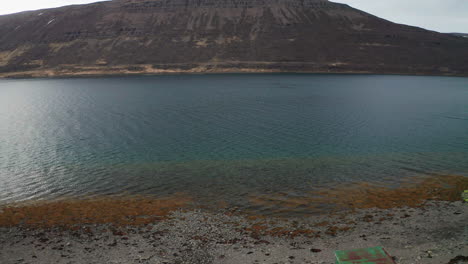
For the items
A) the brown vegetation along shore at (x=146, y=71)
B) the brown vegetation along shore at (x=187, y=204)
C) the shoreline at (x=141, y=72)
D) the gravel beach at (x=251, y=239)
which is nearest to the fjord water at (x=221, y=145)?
the brown vegetation along shore at (x=187, y=204)

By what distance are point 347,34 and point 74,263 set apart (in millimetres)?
197986

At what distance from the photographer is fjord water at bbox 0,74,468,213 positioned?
95.2 feet

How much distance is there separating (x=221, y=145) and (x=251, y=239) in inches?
923

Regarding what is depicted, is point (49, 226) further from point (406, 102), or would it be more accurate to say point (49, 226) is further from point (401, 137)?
point (406, 102)

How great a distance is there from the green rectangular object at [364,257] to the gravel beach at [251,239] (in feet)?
11.1

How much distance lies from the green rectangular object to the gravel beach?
133 inches

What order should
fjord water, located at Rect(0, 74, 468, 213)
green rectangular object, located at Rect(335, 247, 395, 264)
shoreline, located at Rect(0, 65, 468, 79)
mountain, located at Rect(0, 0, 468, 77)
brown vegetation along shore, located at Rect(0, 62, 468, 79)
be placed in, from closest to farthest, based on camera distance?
green rectangular object, located at Rect(335, 247, 395, 264)
fjord water, located at Rect(0, 74, 468, 213)
shoreline, located at Rect(0, 65, 468, 79)
brown vegetation along shore, located at Rect(0, 62, 468, 79)
mountain, located at Rect(0, 0, 468, 77)

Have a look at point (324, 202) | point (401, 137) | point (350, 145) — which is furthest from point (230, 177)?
point (401, 137)

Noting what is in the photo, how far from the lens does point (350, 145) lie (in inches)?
1626

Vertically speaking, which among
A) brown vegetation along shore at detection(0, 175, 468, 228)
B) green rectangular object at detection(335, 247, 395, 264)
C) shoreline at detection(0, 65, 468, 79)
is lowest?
brown vegetation along shore at detection(0, 175, 468, 228)

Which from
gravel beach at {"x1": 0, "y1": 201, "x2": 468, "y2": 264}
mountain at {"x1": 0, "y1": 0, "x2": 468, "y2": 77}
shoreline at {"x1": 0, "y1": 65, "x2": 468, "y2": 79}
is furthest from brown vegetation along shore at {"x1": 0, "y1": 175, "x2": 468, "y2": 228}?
mountain at {"x1": 0, "y1": 0, "x2": 468, "y2": 77}

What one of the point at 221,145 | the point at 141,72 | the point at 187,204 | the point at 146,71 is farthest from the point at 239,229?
the point at 146,71

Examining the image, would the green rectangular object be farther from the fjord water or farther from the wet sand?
the fjord water

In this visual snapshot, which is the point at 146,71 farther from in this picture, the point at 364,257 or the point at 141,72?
the point at 364,257
